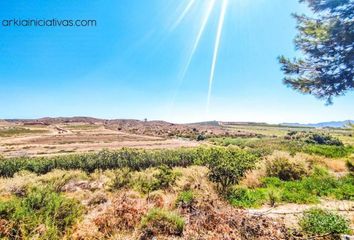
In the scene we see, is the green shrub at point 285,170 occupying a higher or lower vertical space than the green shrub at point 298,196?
higher

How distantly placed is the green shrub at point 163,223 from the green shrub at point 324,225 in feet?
9.35

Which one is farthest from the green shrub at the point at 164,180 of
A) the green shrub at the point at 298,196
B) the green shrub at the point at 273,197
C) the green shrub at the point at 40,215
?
the green shrub at the point at 40,215

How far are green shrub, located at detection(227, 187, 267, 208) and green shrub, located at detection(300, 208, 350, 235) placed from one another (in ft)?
8.81

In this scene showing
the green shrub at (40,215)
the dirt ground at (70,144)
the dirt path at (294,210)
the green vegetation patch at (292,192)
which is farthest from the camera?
the dirt ground at (70,144)

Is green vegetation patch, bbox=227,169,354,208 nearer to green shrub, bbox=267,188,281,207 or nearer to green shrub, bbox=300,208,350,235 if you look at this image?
green shrub, bbox=267,188,281,207

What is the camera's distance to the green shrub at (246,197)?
9242 mm

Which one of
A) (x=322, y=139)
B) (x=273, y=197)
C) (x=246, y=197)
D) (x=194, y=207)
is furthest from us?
(x=322, y=139)

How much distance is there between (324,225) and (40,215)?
6207 millimetres

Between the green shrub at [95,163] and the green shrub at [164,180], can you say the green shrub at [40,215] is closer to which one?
the green shrub at [164,180]

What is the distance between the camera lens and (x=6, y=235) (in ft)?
17.3

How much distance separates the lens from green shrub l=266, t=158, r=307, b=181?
13867 mm

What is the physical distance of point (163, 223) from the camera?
20.2ft

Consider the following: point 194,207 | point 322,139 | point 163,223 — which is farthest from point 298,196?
point 322,139

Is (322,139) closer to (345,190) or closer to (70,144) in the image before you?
(345,190)
